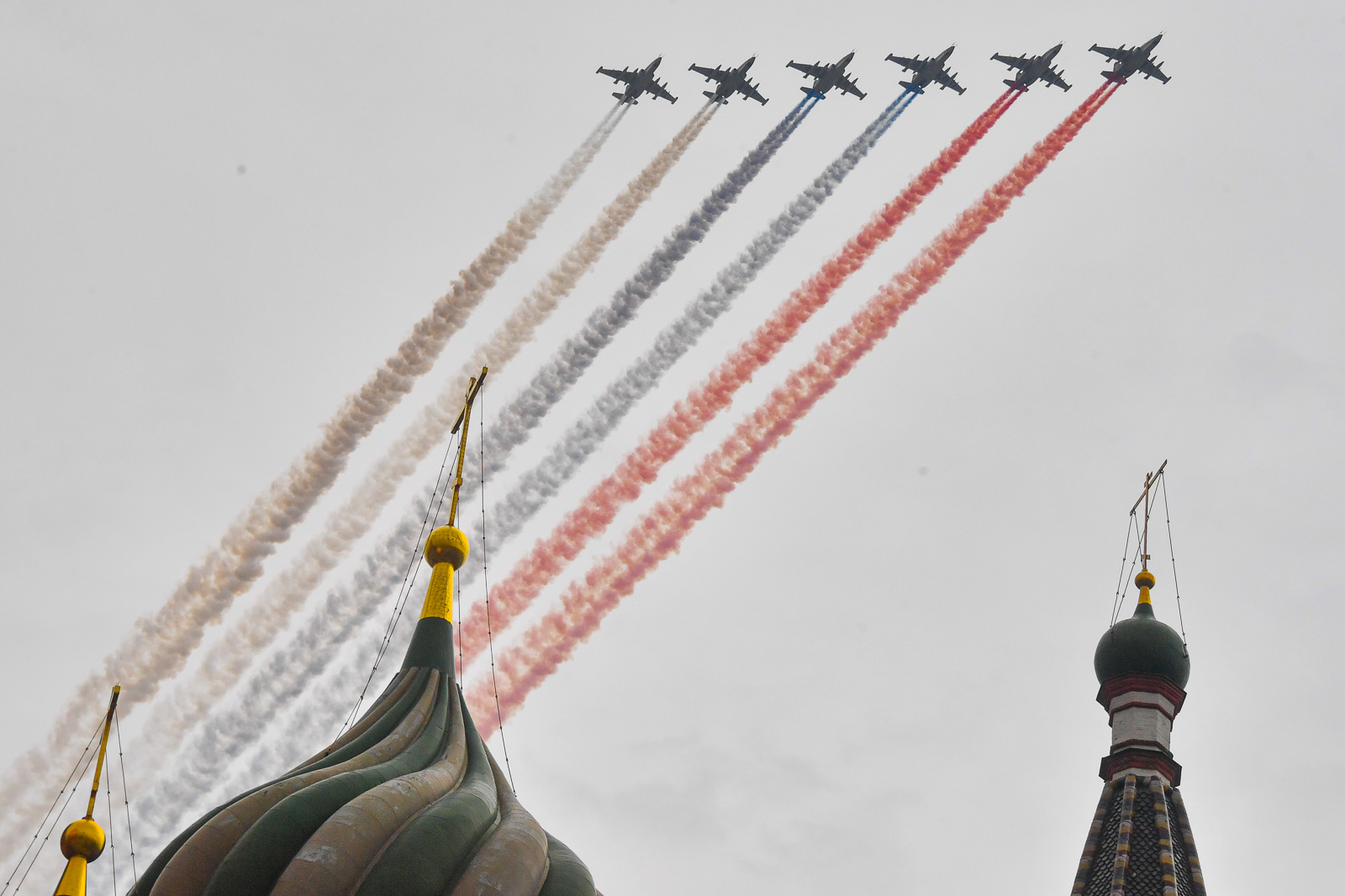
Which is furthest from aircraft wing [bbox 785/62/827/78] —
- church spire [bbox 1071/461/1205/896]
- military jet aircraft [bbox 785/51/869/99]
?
church spire [bbox 1071/461/1205/896]

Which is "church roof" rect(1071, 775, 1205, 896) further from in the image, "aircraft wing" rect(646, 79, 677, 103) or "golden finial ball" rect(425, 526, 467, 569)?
"aircraft wing" rect(646, 79, 677, 103)

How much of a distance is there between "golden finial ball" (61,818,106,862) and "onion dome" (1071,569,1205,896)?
24.4 meters

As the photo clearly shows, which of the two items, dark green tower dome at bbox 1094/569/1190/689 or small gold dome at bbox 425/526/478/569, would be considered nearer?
dark green tower dome at bbox 1094/569/1190/689

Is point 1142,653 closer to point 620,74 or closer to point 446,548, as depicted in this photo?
point 446,548

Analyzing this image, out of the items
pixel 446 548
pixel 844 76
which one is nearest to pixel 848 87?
pixel 844 76

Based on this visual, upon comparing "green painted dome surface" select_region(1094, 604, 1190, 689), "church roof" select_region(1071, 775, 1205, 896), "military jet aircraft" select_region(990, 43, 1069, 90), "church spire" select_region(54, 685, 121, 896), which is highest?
"military jet aircraft" select_region(990, 43, 1069, 90)

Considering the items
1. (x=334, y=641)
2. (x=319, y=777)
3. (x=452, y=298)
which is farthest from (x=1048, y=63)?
(x=319, y=777)

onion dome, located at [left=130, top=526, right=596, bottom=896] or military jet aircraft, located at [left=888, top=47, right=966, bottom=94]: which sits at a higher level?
military jet aircraft, located at [left=888, top=47, right=966, bottom=94]

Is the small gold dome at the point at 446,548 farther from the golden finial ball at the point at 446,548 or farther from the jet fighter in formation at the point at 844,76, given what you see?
the jet fighter in formation at the point at 844,76

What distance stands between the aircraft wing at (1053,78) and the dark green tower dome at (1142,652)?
140 feet

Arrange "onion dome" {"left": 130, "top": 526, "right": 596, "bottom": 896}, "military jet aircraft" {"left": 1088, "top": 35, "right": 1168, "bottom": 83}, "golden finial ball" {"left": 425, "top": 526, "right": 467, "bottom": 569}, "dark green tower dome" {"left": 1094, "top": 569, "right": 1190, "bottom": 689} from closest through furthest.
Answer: "onion dome" {"left": 130, "top": 526, "right": 596, "bottom": 896} < "dark green tower dome" {"left": 1094, "top": 569, "right": 1190, "bottom": 689} < "golden finial ball" {"left": 425, "top": 526, "right": 467, "bottom": 569} < "military jet aircraft" {"left": 1088, "top": 35, "right": 1168, "bottom": 83}

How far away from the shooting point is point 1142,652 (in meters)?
46.0

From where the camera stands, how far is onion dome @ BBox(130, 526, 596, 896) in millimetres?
35375

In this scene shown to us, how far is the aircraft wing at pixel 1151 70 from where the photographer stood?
3238 inches
